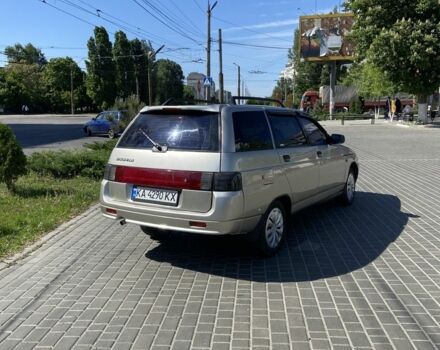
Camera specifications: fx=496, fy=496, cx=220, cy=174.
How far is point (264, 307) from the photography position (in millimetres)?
4227

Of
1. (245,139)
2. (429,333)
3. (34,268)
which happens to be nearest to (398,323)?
(429,333)

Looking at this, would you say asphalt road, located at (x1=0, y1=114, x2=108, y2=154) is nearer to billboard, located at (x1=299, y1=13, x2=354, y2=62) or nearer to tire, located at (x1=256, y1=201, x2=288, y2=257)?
tire, located at (x1=256, y1=201, x2=288, y2=257)

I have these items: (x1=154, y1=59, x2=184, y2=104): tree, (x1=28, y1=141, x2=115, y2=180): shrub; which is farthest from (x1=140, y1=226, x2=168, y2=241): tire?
(x1=154, y1=59, x2=184, y2=104): tree

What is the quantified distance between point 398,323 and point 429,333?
24 centimetres

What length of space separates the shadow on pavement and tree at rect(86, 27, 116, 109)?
233 ft

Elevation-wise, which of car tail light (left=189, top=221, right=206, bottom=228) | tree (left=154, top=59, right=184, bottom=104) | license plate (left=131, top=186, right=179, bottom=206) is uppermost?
tree (left=154, top=59, right=184, bottom=104)

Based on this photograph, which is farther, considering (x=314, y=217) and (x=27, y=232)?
(x=314, y=217)

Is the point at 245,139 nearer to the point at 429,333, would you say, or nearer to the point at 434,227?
the point at 429,333

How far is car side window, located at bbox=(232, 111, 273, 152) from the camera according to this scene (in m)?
5.16

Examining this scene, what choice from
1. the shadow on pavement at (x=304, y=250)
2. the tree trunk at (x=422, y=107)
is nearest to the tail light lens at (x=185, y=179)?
the shadow on pavement at (x=304, y=250)

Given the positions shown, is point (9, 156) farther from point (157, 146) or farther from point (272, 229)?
point (272, 229)

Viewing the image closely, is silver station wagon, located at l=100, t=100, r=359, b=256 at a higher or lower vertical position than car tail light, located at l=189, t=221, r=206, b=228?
higher

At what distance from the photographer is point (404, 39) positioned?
85.5 feet

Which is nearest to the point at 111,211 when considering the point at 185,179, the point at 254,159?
the point at 185,179
